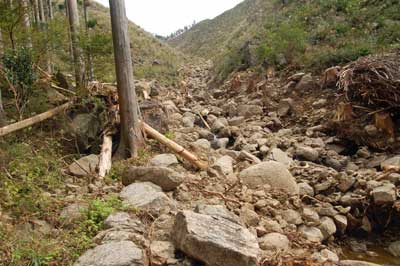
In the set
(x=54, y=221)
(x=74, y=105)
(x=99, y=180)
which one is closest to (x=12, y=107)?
(x=74, y=105)

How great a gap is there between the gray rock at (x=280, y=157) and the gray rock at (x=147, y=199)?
A: 251 centimetres

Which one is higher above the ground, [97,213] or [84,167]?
[84,167]

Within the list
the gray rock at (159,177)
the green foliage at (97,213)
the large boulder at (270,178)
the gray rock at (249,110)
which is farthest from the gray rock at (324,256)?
the gray rock at (249,110)

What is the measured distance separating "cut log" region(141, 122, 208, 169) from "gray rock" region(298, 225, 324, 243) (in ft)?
5.20

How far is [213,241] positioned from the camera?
2822mm

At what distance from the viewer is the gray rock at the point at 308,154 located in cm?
613

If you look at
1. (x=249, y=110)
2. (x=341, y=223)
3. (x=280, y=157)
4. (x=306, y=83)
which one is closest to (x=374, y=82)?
(x=280, y=157)

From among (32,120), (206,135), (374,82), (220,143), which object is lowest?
(220,143)

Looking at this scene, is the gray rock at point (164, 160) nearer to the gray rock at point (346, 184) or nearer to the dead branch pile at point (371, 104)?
the gray rock at point (346, 184)

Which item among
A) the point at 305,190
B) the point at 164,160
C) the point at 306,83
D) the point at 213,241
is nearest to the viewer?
the point at 213,241

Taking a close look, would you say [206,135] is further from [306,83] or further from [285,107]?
[306,83]

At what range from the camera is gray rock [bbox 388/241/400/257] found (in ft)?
13.2

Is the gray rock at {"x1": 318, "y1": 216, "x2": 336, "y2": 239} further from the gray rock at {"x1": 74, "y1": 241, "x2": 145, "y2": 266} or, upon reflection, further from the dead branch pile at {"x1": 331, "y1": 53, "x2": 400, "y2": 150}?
the dead branch pile at {"x1": 331, "y1": 53, "x2": 400, "y2": 150}

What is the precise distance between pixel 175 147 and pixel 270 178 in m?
1.48
